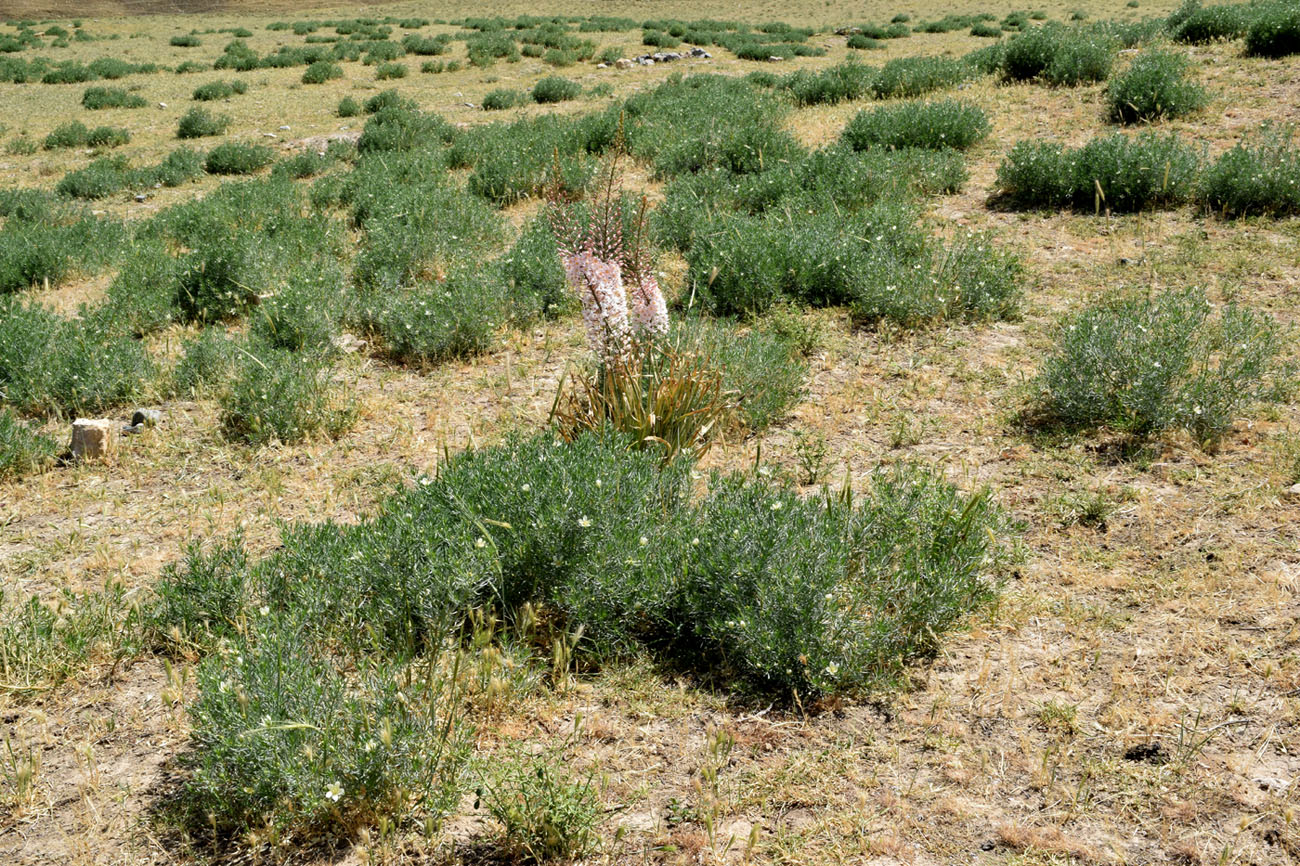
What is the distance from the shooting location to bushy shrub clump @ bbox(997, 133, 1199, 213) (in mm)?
8523

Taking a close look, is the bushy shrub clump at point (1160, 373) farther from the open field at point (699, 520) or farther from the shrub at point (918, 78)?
the shrub at point (918, 78)

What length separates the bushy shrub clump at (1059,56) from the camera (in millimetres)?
12516

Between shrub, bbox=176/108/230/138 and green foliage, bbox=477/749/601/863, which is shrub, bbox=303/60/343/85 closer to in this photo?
shrub, bbox=176/108/230/138

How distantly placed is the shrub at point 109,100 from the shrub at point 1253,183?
2112cm

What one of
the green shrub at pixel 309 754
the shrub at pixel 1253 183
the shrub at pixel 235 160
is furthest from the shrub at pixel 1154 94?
the shrub at pixel 235 160

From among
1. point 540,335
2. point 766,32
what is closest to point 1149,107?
point 540,335

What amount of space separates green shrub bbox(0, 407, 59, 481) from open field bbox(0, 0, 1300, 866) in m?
0.02

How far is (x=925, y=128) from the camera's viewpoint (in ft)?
35.9

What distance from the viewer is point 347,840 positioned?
10.0ft

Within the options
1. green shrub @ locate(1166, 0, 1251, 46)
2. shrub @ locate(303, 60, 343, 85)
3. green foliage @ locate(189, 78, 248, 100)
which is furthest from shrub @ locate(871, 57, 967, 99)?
shrub @ locate(303, 60, 343, 85)

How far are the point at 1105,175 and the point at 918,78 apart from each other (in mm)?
6060

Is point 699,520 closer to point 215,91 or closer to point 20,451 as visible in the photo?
point 20,451

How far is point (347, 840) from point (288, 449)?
325 cm

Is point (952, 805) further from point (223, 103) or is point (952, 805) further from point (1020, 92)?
point (223, 103)
